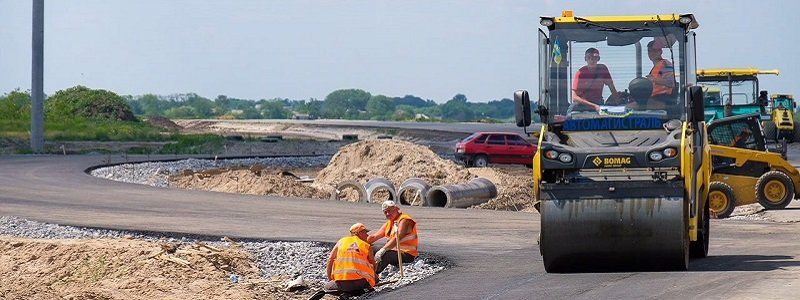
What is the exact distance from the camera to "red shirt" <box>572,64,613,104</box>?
1598cm

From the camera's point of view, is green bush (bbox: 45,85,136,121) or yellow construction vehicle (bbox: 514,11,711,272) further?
green bush (bbox: 45,85,136,121)

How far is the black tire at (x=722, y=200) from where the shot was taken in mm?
26656

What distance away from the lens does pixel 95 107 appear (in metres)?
103

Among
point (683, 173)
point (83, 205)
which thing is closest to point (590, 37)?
point (683, 173)

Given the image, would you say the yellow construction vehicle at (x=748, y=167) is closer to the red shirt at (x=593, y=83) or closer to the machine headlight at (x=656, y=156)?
the red shirt at (x=593, y=83)

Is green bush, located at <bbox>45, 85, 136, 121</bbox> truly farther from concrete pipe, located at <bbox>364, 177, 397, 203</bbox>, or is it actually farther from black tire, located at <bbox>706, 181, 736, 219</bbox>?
black tire, located at <bbox>706, 181, 736, 219</bbox>

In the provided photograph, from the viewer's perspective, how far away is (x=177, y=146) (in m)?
65.2

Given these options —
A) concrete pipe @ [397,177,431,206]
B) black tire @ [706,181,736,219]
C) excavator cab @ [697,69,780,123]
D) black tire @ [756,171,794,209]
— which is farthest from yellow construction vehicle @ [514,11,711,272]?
excavator cab @ [697,69,780,123]

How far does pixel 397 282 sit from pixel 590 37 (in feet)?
12.6

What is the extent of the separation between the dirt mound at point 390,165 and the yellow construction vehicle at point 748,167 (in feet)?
38.1

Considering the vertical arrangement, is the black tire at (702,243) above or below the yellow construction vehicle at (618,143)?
below

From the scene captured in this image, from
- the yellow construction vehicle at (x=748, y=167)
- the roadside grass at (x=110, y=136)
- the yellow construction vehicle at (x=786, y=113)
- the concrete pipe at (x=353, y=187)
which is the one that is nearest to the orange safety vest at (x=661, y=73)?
the yellow construction vehicle at (x=748, y=167)

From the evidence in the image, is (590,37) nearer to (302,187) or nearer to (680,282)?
(680,282)

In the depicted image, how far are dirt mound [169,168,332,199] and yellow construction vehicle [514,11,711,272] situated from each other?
1961 cm
